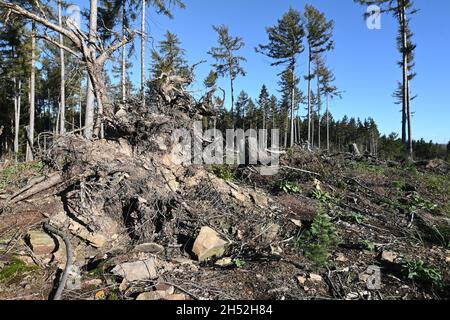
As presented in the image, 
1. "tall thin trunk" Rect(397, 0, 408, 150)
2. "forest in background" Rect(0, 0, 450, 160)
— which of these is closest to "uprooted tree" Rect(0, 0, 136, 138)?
"forest in background" Rect(0, 0, 450, 160)

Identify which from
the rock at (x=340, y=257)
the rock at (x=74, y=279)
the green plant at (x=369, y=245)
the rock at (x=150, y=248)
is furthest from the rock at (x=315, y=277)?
the rock at (x=74, y=279)

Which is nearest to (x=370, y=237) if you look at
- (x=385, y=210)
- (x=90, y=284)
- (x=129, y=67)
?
(x=385, y=210)

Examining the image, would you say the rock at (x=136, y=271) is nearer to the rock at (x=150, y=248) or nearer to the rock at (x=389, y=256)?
the rock at (x=150, y=248)

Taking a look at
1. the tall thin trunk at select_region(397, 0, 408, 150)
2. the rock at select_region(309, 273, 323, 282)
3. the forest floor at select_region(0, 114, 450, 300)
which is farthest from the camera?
the tall thin trunk at select_region(397, 0, 408, 150)

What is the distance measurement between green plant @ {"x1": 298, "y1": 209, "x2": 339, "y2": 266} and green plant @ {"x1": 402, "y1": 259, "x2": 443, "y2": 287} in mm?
922

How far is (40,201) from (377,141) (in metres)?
57.4

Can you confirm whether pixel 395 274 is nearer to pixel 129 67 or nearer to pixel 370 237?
pixel 370 237

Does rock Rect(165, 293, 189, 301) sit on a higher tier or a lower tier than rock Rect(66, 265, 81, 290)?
lower

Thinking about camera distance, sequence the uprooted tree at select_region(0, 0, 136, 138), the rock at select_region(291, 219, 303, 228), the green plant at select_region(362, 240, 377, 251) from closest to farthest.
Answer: the green plant at select_region(362, 240, 377, 251), the rock at select_region(291, 219, 303, 228), the uprooted tree at select_region(0, 0, 136, 138)

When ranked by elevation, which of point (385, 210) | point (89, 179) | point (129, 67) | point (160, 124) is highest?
point (129, 67)

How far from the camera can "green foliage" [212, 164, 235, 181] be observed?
7.02m

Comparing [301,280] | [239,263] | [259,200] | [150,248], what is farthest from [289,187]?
[150,248]

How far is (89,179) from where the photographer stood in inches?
220

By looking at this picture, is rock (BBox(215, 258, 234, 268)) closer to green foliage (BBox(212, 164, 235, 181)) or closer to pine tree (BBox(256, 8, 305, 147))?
green foliage (BBox(212, 164, 235, 181))
